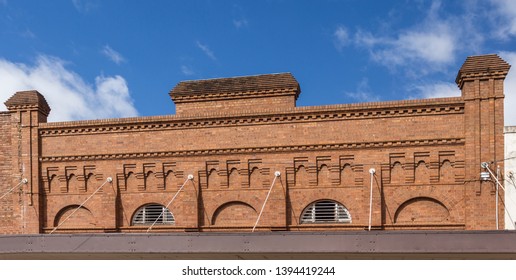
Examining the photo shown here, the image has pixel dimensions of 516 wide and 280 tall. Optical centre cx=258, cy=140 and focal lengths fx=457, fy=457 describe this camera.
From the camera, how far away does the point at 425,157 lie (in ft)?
49.0

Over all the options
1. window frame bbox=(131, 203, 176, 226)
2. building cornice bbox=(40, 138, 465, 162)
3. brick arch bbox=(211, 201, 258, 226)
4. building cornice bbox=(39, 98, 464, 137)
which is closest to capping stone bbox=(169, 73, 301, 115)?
building cornice bbox=(39, 98, 464, 137)

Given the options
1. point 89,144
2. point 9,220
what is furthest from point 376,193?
point 9,220

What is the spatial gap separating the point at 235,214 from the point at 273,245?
26.8 ft

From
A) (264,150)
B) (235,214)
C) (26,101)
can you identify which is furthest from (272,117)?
(26,101)

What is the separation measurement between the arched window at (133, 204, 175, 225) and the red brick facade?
0.24m

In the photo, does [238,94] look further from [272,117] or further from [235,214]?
[235,214]

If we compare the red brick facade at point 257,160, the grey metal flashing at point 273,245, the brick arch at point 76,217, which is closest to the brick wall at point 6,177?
the red brick facade at point 257,160

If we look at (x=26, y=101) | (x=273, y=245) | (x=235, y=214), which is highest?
(x=26, y=101)

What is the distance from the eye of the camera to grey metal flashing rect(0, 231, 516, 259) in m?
7.52

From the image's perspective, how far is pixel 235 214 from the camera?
1620 cm

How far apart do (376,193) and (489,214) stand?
3.41 metres

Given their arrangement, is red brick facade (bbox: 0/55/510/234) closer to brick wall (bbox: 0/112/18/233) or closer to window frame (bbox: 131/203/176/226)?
brick wall (bbox: 0/112/18/233)

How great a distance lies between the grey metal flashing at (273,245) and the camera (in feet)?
24.7

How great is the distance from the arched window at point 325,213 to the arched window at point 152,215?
16.3 feet
